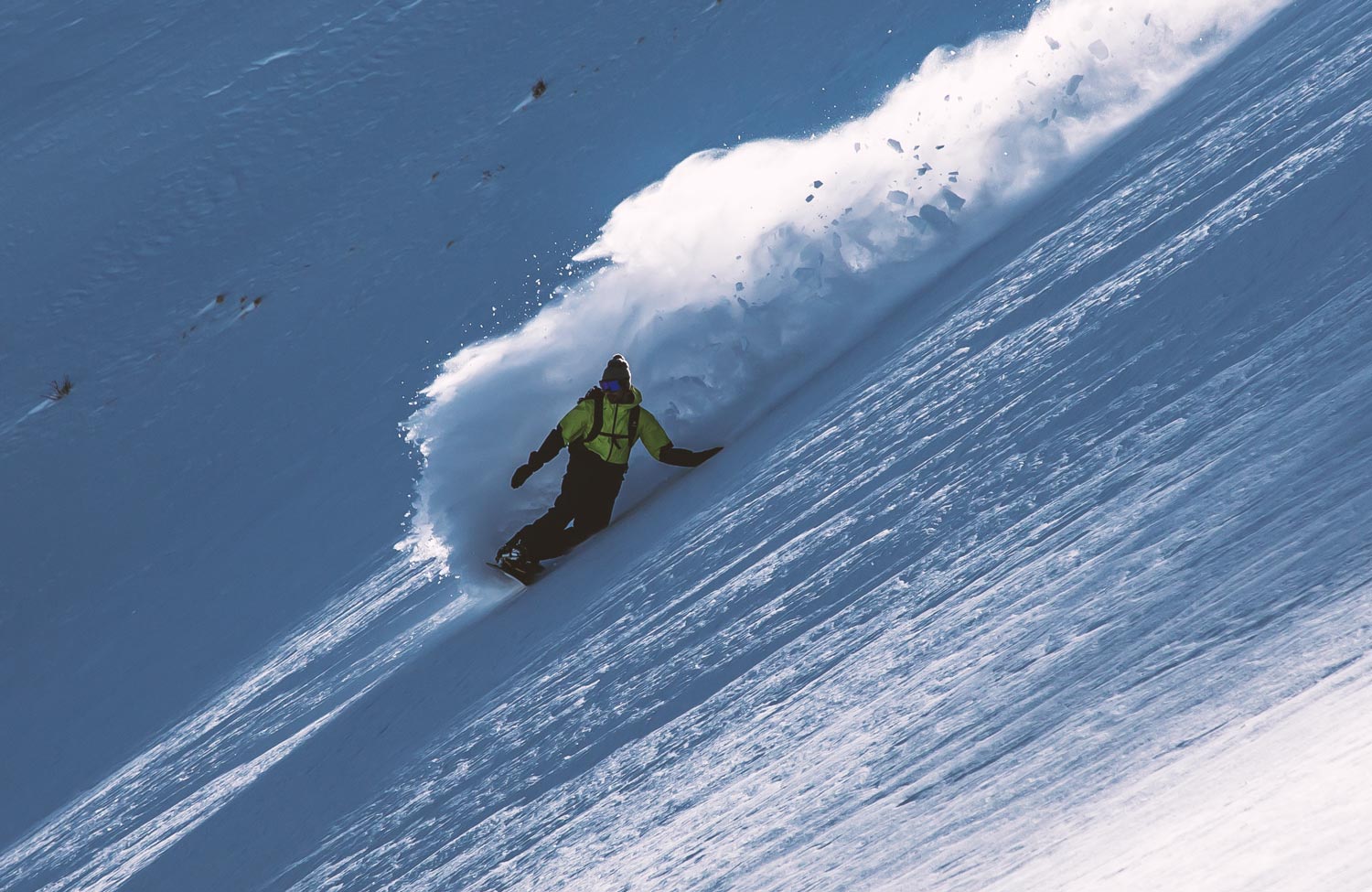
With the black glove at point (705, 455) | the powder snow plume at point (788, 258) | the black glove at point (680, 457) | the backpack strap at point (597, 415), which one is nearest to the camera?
the backpack strap at point (597, 415)

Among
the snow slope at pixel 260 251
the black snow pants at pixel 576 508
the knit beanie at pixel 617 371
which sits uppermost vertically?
the snow slope at pixel 260 251

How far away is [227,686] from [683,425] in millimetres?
3817

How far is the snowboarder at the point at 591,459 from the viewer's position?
6.17 metres

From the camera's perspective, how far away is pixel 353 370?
11938 millimetres

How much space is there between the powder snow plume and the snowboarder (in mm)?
482

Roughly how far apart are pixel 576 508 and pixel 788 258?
2293mm

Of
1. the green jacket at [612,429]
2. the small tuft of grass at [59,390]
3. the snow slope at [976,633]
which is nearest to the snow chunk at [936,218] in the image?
the snow slope at [976,633]

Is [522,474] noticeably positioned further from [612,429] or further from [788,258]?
[788,258]

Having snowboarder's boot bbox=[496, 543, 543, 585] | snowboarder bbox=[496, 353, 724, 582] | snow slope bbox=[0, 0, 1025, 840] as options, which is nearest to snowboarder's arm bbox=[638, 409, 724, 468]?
snowboarder bbox=[496, 353, 724, 582]

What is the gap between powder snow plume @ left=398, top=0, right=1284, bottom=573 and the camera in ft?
23.2

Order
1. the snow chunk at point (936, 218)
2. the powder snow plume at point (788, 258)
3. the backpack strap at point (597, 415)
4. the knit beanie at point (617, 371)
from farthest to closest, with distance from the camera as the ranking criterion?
the snow chunk at point (936, 218) < the powder snow plume at point (788, 258) < the backpack strap at point (597, 415) < the knit beanie at point (617, 371)

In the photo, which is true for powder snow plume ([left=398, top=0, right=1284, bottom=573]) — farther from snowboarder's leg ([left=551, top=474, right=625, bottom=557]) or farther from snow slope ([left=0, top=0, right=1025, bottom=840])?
snow slope ([left=0, top=0, right=1025, bottom=840])

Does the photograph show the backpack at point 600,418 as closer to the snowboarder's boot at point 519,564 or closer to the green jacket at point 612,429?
the green jacket at point 612,429

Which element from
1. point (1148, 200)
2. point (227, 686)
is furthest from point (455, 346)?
point (1148, 200)
